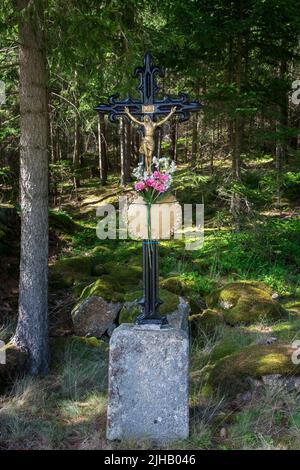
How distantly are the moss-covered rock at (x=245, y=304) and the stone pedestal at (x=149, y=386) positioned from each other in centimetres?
326

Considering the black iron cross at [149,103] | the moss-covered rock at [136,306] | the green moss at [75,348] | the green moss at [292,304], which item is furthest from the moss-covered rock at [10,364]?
the green moss at [292,304]

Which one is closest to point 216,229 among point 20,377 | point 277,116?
point 277,116

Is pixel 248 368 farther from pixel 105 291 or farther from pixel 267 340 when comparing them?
pixel 105 291

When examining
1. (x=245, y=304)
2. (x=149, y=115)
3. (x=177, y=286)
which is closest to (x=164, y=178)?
(x=149, y=115)

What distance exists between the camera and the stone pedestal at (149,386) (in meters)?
4.43

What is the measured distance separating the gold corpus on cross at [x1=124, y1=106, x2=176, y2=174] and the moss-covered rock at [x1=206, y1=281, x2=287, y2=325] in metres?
3.78

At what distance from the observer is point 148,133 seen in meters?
Answer: 4.74

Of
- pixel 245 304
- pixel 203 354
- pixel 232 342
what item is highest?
pixel 245 304

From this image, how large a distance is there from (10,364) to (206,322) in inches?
120

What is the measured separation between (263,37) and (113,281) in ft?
22.9

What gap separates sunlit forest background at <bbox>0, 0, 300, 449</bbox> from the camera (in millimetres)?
4836

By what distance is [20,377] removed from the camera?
6.25 meters

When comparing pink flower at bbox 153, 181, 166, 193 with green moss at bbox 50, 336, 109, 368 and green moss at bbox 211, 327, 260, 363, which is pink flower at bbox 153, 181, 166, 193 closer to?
green moss at bbox 211, 327, 260, 363

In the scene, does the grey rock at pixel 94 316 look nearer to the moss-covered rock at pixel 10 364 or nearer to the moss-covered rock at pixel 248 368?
the moss-covered rock at pixel 10 364
